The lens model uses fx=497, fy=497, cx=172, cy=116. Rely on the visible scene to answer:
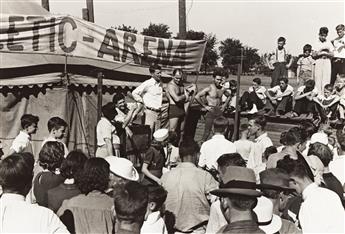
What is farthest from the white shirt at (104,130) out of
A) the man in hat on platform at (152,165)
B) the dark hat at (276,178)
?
the dark hat at (276,178)

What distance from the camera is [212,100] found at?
10492 mm

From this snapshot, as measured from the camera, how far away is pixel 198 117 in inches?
461

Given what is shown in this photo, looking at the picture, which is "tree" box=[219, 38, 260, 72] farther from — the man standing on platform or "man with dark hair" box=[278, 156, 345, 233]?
"man with dark hair" box=[278, 156, 345, 233]

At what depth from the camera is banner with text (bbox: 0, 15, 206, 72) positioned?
9.38 m

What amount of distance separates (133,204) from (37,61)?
7.04m

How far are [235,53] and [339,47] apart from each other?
78.1 m

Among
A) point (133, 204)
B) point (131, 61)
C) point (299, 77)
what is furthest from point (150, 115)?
point (133, 204)

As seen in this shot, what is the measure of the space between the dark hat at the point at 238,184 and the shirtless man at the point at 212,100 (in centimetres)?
710

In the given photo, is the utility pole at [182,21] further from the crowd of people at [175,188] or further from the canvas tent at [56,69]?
the crowd of people at [175,188]

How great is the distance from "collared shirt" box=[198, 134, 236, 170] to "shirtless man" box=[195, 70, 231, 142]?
4.28 metres

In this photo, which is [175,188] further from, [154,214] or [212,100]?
[212,100]

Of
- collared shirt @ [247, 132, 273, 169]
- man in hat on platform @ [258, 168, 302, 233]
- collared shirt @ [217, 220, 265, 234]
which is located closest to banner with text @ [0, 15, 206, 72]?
Result: collared shirt @ [247, 132, 273, 169]

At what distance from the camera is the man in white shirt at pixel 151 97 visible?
9.50m

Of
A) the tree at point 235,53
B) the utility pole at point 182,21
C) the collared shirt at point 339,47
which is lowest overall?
the tree at point 235,53
